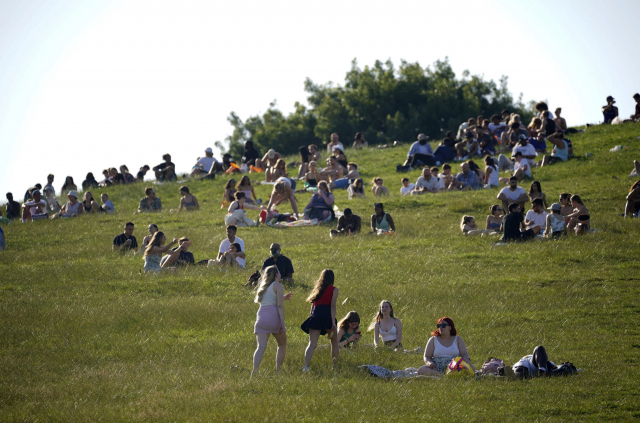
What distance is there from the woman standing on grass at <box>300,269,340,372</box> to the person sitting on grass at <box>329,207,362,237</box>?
33.2ft

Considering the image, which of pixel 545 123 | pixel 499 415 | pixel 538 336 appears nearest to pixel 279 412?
pixel 499 415

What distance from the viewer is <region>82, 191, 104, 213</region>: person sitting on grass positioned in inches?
1167

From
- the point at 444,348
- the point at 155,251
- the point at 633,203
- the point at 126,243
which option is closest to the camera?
the point at 444,348

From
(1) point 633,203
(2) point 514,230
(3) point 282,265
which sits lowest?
(3) point 282,265

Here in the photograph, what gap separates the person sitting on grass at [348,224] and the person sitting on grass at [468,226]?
320cm

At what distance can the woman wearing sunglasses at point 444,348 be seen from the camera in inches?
466

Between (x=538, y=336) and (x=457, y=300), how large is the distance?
8.60 ft

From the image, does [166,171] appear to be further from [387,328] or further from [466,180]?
[387,328]

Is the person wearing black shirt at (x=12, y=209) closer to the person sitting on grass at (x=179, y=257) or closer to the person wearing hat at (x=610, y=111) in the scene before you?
the person sitting on grass at (x=179, y=257)

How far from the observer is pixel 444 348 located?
11.9 meters

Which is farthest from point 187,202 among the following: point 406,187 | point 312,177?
point 406,187

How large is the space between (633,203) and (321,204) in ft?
31.9

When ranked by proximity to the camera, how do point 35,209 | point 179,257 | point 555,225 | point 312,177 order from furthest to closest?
point 312,177 < point 35,209 < point 555,225 < point 179,257

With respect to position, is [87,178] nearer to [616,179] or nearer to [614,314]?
[616,179]
